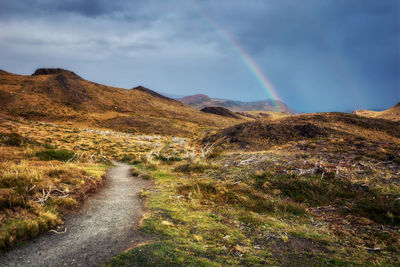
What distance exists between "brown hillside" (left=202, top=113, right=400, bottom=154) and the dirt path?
15924mm

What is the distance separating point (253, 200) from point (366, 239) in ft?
13.6

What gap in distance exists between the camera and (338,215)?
745 centimetres

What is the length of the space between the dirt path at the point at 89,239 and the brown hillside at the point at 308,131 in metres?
15.9

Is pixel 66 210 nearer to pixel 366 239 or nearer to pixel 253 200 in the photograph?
pixel 253 200

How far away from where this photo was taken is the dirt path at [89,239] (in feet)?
14.8

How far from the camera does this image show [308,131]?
2089 cm

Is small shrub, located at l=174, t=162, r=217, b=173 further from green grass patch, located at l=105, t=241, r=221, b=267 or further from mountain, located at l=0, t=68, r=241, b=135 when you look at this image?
mountain, located at l=0, t=68, r=241, b=135

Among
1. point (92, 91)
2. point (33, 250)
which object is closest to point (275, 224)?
point (33, 250)

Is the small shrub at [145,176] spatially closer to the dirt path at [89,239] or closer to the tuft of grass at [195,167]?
the tuft of grass at [195,167]

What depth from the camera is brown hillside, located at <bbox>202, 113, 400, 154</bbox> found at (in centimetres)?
1977

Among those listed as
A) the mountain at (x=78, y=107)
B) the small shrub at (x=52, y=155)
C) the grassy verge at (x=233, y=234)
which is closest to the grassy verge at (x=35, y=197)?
the grassy verge at (x=233, y=234)

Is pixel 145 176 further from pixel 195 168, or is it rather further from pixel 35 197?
pixel 35 197

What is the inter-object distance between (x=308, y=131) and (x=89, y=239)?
22.1 metres

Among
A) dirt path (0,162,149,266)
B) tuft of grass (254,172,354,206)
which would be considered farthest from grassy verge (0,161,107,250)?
tuft of grass (254,172,354,206)
